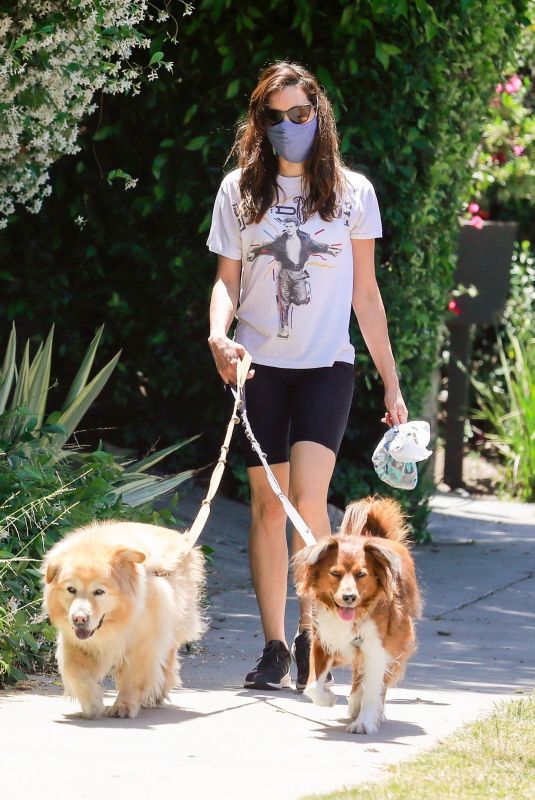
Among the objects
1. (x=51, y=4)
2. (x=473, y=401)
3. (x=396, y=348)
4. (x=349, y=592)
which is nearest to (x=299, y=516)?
(x=349, y=592)

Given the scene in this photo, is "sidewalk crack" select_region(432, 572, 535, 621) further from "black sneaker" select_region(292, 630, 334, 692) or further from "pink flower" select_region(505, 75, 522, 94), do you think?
"pink flower" select_region(505, 75, 522, 94)

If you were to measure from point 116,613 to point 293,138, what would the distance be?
1959mm

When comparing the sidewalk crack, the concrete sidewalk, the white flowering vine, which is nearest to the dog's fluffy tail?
the concrete sidewalk

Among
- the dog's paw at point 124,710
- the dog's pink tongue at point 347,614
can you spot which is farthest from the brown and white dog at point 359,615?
the dog's paw at point 124,710

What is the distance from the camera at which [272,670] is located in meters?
5.35

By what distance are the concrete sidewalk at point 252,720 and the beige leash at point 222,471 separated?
0.64m

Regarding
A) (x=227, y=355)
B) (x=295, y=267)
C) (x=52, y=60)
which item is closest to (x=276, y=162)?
(x=295, y=267)

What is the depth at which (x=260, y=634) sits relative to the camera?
Result: 6719mm

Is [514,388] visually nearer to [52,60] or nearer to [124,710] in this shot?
[52,60]

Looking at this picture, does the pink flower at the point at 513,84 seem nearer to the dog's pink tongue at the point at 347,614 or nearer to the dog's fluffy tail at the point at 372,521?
the dog's fluffy tail at the point at 372,521

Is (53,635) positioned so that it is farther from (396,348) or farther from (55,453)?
(396,348)

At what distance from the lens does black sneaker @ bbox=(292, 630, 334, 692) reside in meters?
5.38

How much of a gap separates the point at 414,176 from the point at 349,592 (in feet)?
16.6

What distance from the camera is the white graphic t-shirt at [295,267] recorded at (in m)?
5.27
